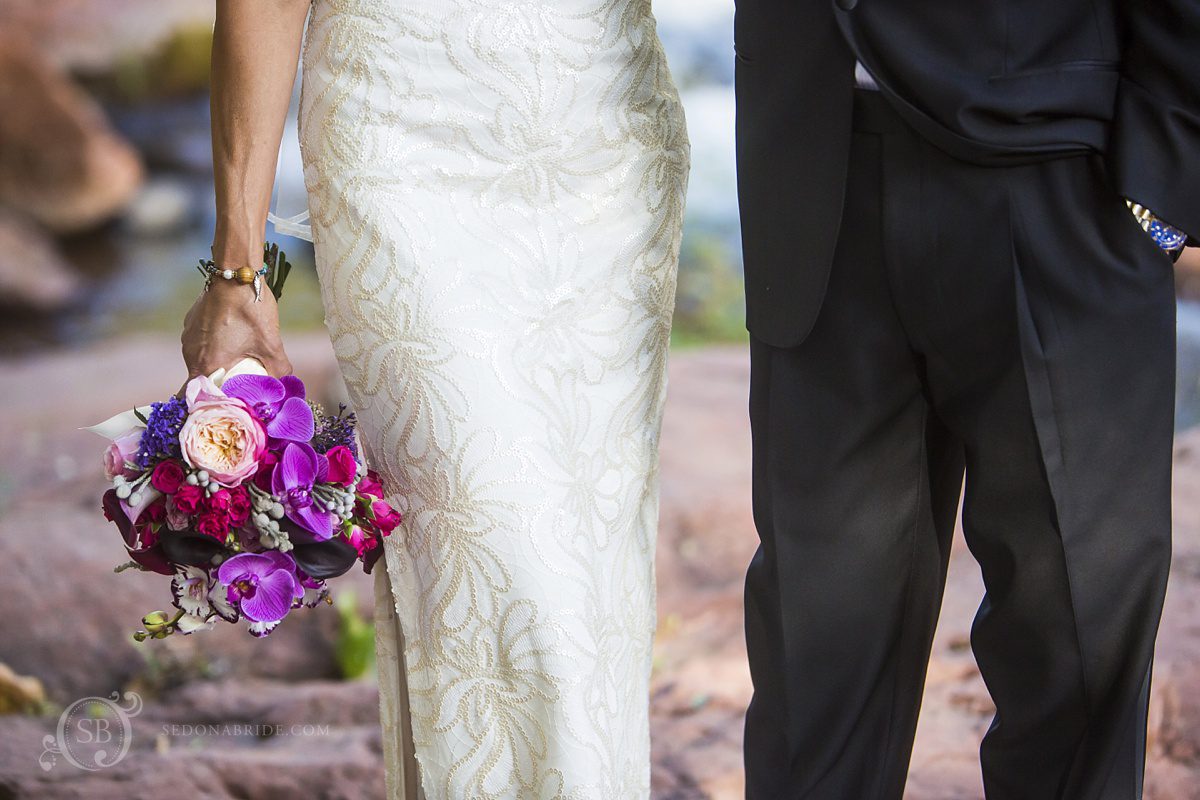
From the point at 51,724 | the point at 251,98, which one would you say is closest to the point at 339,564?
the point at 251,98

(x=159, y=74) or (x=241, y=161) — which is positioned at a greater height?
(x=159, y=74)

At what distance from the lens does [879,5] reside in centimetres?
116

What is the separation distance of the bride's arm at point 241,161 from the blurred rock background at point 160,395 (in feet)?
0.62

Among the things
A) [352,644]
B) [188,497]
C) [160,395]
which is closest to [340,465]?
[188,497]

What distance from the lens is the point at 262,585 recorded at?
1.18 m

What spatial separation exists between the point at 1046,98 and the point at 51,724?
220cm

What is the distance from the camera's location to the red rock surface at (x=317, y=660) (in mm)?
2150

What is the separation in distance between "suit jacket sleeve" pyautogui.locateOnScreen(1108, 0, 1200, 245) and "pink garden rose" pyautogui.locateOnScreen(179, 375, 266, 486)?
871 mm

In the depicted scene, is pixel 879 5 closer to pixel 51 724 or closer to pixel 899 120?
pixel 899 120

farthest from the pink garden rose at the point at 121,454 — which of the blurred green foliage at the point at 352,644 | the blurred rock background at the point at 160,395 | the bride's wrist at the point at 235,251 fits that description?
the blurred green foliage at the point at 352,644

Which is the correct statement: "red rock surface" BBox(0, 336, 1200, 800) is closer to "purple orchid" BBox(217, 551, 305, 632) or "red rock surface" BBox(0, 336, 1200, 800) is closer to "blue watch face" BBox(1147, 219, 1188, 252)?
"purple orchid" BBox(217, 551, 305, 632)

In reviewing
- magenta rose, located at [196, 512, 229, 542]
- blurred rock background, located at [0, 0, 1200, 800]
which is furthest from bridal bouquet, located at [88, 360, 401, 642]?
blurred rock background, located at [0, 0, 1200, 800]

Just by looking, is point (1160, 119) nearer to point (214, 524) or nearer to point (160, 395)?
point (214, 524)

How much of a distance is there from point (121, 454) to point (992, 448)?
907 mm
